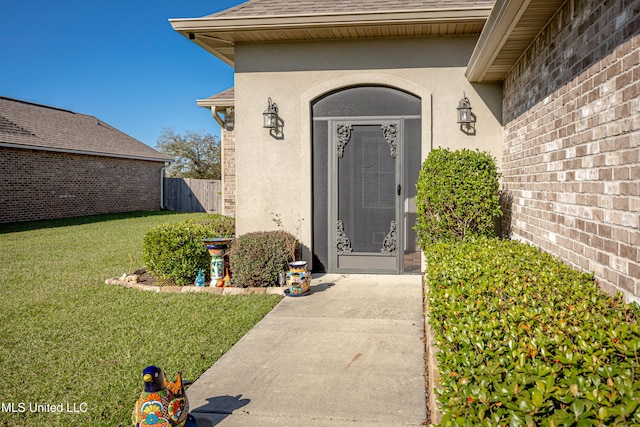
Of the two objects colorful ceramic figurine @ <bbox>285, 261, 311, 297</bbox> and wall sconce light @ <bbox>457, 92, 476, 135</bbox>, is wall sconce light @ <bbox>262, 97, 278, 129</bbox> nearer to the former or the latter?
colorful ceramic figurine @ <bbox>285, 261, 311, 297</bbox>

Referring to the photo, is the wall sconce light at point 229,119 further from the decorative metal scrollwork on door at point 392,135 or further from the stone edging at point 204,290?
the stone edging at point 204,290

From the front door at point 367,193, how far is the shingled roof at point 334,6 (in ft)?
5.08

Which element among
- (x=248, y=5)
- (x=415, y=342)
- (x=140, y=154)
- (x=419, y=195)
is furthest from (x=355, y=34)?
(x=140, y=154)

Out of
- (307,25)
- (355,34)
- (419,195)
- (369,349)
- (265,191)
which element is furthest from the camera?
(265,191)

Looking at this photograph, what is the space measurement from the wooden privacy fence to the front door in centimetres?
1705

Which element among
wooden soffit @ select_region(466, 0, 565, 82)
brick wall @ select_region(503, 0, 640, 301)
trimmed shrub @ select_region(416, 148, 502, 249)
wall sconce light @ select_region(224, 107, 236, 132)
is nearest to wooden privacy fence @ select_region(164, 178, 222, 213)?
wall sconce light @ select_region(224, 107, 236, 132)

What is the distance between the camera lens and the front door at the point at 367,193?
702 cm

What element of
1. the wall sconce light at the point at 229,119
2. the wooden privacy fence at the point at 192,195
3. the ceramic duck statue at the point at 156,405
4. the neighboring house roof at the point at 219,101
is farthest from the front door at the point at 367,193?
the wooden privacy fence at the point at 192,195

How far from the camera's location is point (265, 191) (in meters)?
7.36

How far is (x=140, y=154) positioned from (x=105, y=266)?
14552 mm

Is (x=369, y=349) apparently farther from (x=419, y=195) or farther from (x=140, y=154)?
(x=140, y=154)

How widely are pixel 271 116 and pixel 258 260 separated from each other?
225 cm

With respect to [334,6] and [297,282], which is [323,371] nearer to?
[297,282]

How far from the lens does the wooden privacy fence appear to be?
77.1 ft
